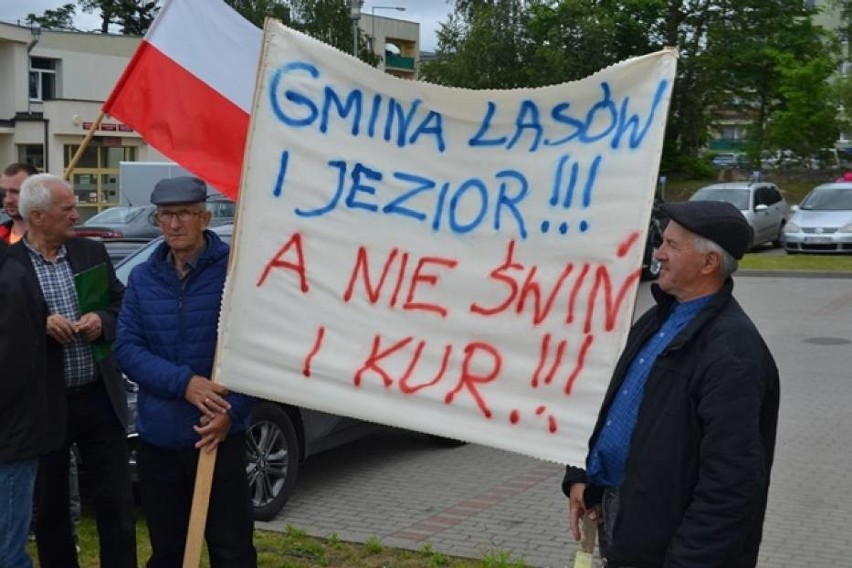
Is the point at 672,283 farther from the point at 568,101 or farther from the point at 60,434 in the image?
the point at 60,434

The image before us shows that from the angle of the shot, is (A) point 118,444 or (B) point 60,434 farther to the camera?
(A) point 118,444

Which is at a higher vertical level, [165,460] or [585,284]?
[585,284]

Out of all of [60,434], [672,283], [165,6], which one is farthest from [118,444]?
[672,283]

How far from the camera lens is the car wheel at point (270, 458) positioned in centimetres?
645

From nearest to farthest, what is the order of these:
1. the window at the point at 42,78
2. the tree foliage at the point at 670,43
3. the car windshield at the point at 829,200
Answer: the car windshield at the point at 829,200, the tree foliage at the point at 670,43, the window at the point at 42,78

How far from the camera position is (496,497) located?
23.4 ft

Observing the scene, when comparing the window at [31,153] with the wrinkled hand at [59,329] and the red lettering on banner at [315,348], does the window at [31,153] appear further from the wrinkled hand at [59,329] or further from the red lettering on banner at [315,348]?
the red lettering on banner at [315,348]

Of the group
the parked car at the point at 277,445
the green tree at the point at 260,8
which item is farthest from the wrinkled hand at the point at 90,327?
the green tree at the point at 260,8

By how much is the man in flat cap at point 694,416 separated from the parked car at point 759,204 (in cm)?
2363

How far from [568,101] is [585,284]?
0.60 m

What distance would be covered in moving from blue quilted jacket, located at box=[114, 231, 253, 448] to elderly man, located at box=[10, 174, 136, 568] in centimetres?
43

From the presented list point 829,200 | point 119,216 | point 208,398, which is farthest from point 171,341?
point 829,200

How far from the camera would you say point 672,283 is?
3.33 m

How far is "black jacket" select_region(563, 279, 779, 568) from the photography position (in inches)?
120
